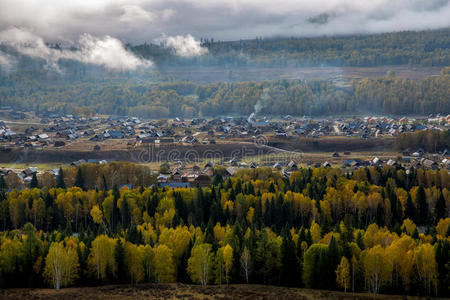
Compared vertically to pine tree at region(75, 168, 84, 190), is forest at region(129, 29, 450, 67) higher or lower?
higher

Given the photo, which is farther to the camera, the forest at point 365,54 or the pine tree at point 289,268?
the forest at point 365,54

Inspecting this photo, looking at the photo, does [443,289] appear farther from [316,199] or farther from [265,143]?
[265,143]

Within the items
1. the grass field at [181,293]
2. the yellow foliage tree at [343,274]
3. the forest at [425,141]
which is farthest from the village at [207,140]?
the yellow foliage tree at [343,274]

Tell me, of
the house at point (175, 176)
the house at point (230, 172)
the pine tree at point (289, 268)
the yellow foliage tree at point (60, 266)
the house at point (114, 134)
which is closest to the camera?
the yellow foliage tree at point (60, 266)

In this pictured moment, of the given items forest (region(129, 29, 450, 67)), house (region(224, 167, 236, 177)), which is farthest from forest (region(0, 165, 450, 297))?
forest (region(129, 29, 450, 67))

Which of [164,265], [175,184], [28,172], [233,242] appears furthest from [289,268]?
[28,172]

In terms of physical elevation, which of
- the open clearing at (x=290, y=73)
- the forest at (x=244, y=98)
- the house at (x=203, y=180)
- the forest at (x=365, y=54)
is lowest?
the house at (x=203, y=180)

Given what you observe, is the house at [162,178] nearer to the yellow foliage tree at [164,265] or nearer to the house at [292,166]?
the house at [292,166]

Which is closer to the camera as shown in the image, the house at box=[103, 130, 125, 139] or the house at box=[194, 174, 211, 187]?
the house at box=[194, 174, 211, 187]

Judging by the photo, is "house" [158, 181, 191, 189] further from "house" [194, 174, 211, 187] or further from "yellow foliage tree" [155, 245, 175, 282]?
"yellow foliage tree" [155, 245, 175, 282]
